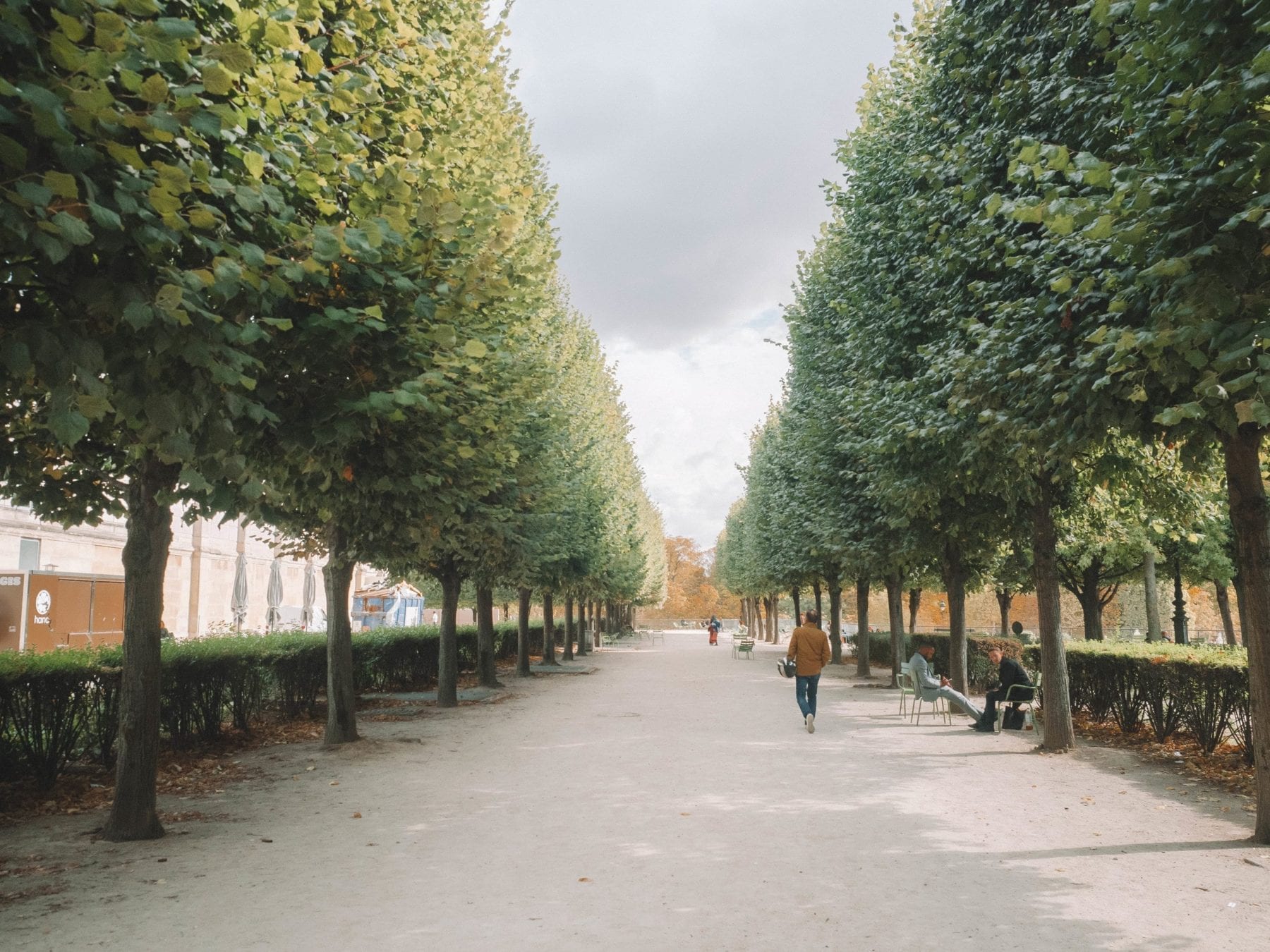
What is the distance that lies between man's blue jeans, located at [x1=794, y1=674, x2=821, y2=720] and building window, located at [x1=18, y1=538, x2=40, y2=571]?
29.2 meters

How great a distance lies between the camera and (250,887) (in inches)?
242

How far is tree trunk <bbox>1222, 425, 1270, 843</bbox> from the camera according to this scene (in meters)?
7.29

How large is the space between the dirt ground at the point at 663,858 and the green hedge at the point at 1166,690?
1005 mm

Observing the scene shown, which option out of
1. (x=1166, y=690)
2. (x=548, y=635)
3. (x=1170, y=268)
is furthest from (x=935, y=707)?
(x=548, y=635)

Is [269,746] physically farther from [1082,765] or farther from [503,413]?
[1082,765]

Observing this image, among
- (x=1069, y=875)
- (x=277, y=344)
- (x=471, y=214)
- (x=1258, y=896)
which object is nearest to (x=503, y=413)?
(x=471, y=214)

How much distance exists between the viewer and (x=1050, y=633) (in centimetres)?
1202

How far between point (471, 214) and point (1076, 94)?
576 cm

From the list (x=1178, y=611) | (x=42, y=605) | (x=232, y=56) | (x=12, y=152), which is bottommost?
(x=1178, y=611)

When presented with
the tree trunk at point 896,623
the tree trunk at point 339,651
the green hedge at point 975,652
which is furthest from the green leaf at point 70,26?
the tree trunk at point 896,623

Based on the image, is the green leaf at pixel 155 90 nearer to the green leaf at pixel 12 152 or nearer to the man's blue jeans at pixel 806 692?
the green leaf at pixel 12 152

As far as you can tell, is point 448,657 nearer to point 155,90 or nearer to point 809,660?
point 809,660

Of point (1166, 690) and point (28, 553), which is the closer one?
point (1166, 690)

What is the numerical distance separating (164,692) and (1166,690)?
1364cm
